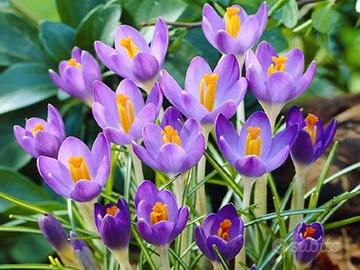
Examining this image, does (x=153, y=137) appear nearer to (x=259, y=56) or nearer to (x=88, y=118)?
(x=259, y=56)

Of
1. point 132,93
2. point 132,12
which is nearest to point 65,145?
point 132,93

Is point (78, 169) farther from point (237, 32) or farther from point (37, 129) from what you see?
point (237, 32)

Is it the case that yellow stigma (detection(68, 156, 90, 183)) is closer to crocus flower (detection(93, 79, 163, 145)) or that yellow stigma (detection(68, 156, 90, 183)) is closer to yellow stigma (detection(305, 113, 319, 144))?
crocus flower (detection(93, 79, 163, 145))

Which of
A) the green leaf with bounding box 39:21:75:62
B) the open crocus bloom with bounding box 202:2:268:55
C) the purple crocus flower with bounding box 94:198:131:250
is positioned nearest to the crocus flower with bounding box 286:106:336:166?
the open crocus bloom with bounding box 202:2:268:55

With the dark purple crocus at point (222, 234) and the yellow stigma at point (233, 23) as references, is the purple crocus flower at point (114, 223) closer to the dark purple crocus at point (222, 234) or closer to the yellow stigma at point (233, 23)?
the dark purple crocus at point (222, 234)

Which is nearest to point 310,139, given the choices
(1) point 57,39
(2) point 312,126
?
(2) point 312,126

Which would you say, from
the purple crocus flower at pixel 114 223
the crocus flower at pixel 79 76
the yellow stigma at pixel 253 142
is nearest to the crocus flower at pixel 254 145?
the yellow stigma at pixel 253 142

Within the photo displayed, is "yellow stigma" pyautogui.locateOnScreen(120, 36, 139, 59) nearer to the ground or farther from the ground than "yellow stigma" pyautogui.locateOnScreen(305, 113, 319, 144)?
farther from the ground
